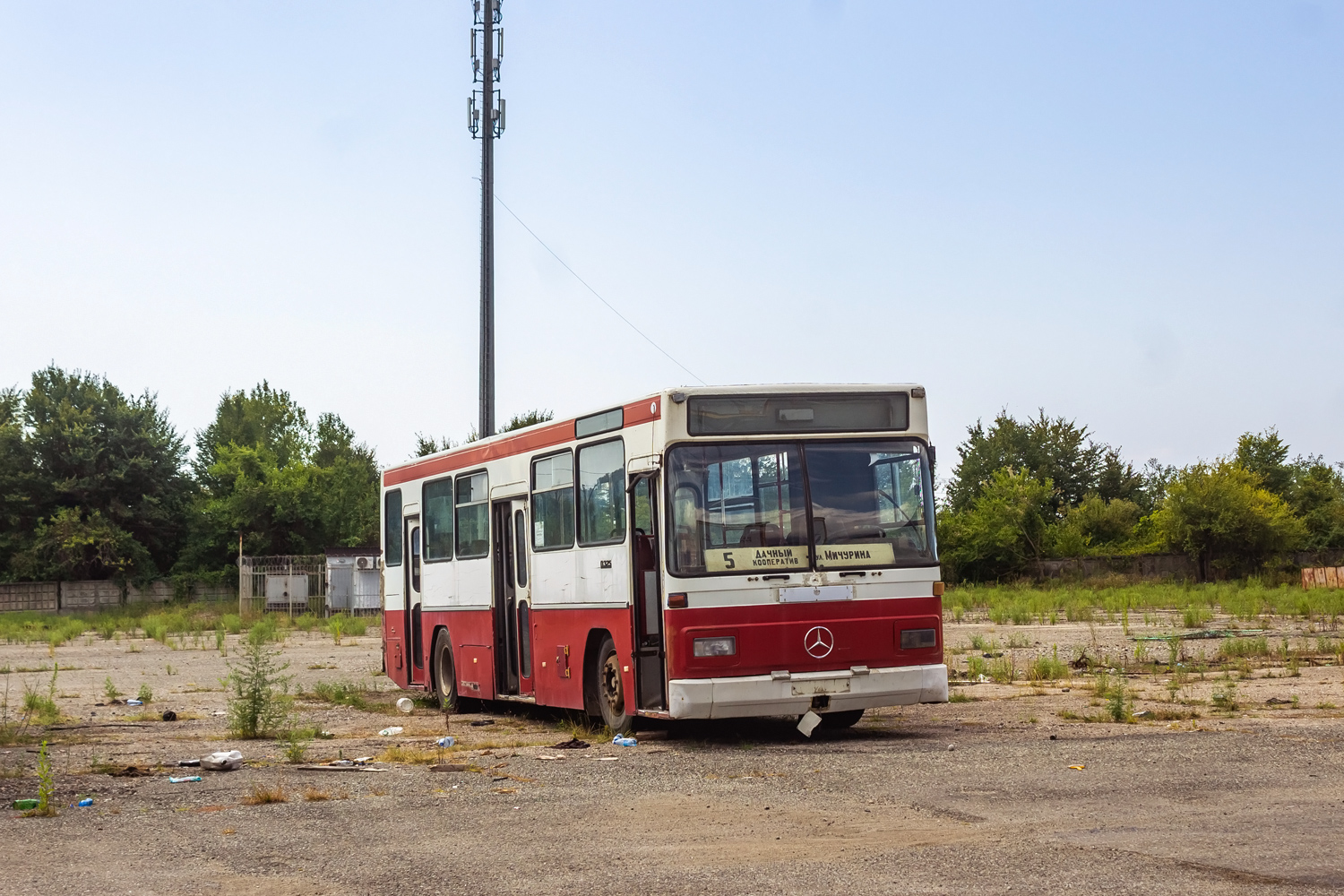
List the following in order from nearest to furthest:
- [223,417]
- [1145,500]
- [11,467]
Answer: [11,467] → [1145,500] → [223,417]

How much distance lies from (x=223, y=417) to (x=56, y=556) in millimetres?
36290

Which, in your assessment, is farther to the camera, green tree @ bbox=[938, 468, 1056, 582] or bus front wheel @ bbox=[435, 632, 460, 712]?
green tree @ bbox=[938, 468, 1056, 582]

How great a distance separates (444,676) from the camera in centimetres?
1822

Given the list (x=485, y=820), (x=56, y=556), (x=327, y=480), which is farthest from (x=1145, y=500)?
(x=485, y=820)

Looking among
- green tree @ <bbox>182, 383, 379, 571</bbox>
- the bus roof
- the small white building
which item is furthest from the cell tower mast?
green tree @ <bbox>182, 383, 379, 571</bbox>

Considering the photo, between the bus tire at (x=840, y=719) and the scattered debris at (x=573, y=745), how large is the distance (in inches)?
97.9

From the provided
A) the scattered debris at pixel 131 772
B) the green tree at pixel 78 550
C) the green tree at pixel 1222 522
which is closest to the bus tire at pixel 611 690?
the scattered debris at pixel 131 772

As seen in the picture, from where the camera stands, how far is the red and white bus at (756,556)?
1250 cm

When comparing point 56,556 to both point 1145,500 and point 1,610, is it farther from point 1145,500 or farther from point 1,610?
point 1145,500

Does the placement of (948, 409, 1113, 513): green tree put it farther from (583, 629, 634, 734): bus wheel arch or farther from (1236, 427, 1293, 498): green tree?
(583, 629, 634, 734): bus wheel arch

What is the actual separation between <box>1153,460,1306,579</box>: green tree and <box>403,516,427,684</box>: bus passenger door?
143ft

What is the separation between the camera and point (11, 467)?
2549 inches

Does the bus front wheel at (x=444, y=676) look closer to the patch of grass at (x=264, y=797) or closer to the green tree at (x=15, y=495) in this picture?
the patch of grass at (x=264, y=797)

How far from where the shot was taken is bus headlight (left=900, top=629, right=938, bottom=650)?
12961 millimetres
